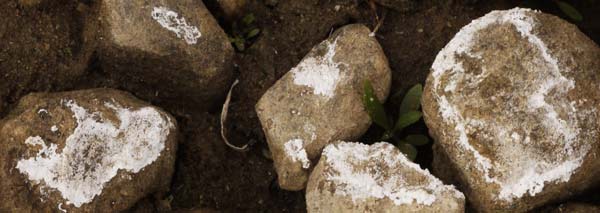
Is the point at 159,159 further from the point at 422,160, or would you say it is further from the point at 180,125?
the point at 422,160

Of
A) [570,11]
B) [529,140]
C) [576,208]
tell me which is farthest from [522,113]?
[570,11]

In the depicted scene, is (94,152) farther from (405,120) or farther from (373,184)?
(405,120)

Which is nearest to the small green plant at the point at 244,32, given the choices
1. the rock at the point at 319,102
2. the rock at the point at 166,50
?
the rock at the point at 166,50

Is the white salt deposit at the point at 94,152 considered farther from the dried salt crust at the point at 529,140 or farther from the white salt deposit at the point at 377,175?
the dried salt crust at the point at 529,140

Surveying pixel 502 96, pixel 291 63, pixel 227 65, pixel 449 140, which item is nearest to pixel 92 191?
pixel 227 65

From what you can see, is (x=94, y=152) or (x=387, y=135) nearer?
(x=94, y=152)

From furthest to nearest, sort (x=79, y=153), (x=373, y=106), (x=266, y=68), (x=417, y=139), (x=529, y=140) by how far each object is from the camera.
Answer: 1. (x=266, y=68)
2. (x=417, y=139)
3. (x=373, y=106)
4. (x=79, y=153)
5. (x=529, y=140)

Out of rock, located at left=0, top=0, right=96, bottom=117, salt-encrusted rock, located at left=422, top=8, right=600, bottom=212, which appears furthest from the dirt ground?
salt-encrusted rock, located at left=422, top=8, right=600, bottom=212
